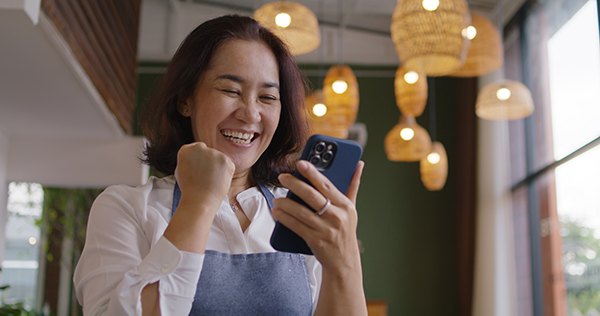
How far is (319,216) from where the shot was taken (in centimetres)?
93

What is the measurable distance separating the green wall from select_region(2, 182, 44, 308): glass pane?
212cm

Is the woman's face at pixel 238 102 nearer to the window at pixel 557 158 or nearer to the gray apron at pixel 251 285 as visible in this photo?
the gray apron at pixel 251 285

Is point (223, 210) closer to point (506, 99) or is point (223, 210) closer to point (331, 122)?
point (331, 122)

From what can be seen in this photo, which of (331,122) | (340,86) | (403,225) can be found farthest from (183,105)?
(403,225)

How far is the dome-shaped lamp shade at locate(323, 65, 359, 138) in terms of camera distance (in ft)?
11.7

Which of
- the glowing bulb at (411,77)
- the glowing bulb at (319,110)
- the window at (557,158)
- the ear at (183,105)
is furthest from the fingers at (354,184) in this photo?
the window at (557,158)

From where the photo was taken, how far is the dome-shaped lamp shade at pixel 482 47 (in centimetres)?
357

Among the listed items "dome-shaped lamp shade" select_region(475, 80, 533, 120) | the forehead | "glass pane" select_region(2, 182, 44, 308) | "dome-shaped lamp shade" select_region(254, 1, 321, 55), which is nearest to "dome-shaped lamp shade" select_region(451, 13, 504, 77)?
"dome-shaped lamp shade" select_region(475, 80, 533, 120)

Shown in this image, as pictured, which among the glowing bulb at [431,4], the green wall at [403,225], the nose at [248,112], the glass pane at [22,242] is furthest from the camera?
the green wall at [403,225]

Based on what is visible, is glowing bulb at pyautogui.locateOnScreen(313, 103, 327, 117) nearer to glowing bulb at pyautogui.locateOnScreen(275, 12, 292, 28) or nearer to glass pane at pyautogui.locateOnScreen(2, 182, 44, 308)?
glowing bulb at pyautogui.locateOnScreen(275, 12, 292, 28)

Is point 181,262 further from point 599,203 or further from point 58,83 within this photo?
point 599,203

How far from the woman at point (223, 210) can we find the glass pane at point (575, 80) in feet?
12.4

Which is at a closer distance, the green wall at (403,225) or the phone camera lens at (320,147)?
the phone camera lens at (320,147)

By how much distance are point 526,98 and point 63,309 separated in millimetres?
5006
